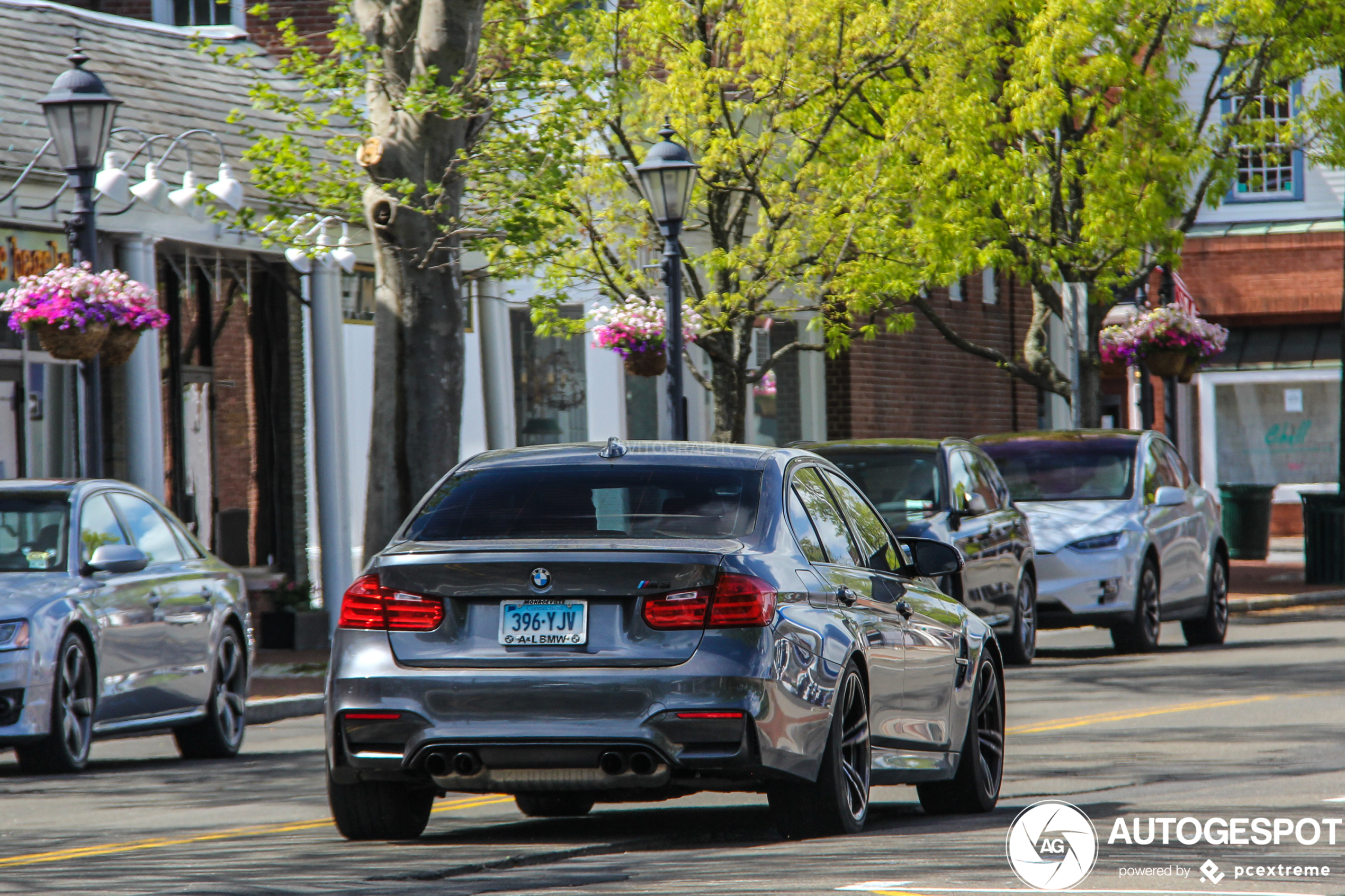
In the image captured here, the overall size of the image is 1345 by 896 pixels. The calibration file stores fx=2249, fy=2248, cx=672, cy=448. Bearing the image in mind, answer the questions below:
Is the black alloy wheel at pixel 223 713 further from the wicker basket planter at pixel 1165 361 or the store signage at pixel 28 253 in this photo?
the wicker basket planter at pixel 1165 361

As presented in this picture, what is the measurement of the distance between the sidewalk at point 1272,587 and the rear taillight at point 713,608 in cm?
1677

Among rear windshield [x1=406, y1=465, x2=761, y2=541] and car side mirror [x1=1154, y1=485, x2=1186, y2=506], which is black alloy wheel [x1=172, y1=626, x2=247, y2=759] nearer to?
rear windshield [x1=406, y1=465, x2=761, y2=541]

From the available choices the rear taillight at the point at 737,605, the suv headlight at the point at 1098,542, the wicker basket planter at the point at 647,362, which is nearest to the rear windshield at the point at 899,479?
the suv headlight at the point at 1098,542

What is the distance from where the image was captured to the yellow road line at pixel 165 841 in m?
8.38

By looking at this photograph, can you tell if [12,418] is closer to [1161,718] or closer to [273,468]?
[273,468]

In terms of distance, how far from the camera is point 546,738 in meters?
7.47

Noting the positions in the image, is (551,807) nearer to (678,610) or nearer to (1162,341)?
(678,610)

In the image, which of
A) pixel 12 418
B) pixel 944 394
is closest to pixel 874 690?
pixel 12 418

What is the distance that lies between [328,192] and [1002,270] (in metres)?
9.70

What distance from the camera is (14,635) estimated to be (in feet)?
37.4

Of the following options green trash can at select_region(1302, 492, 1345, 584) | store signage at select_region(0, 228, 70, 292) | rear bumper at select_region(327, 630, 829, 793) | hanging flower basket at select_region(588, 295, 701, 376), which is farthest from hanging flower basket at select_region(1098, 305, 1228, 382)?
rear bumper at select_region(327, 630, 829, 793)

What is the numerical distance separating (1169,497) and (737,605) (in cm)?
1162

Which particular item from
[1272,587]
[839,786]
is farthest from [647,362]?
[839,786]

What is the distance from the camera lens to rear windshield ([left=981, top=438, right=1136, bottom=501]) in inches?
742
